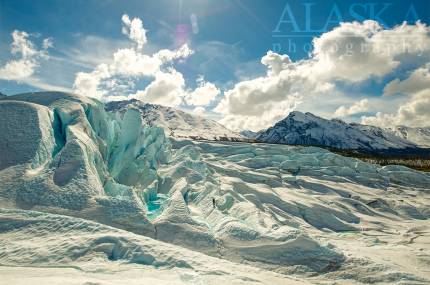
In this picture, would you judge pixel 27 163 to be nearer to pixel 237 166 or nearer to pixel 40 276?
pixel 40 276

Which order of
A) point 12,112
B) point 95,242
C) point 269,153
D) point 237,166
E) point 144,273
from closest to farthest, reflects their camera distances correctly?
point 144,273, point 95,242, point 12,112, point 237,166, point 269,153

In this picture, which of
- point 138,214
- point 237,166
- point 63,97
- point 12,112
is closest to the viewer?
point 138,214

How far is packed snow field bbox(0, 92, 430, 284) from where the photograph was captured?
10.9 m

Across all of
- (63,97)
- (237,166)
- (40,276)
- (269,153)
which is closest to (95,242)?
(40,276)

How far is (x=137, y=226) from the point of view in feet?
49.0

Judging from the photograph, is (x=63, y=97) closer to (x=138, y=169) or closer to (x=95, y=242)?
(x=138, y=169)

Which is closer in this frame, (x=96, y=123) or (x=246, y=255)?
(x=246, y=255)

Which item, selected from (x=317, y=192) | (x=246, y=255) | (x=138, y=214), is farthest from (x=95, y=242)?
(x=317, y=192)

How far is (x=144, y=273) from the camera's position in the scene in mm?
10406

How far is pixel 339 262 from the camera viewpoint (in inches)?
557

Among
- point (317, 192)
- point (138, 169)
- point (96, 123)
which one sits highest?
point (96, 123)

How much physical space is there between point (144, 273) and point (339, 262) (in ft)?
27.7

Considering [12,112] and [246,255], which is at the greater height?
[12,112]

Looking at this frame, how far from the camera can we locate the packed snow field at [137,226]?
10945 millimetres
